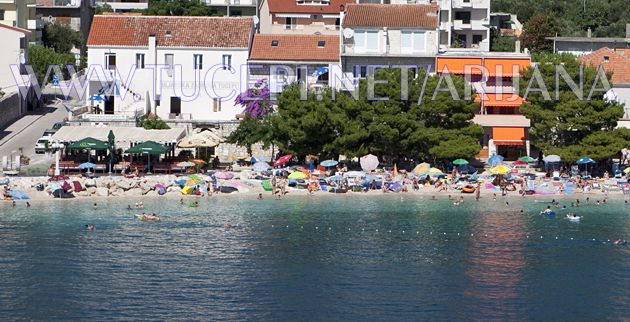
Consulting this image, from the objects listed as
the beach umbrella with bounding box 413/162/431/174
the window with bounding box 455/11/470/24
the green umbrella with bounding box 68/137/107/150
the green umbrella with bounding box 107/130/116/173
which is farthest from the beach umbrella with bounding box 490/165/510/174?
the window with bounding box 455/11/470/24

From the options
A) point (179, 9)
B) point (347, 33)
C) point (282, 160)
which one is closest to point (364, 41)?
point (347, 33)

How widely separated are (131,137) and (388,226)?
20336 mm

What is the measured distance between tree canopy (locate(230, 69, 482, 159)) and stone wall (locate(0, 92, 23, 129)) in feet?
64.4

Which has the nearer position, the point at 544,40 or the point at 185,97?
the point at 185,97

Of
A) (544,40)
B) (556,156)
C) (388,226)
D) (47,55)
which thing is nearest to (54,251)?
(388,226)

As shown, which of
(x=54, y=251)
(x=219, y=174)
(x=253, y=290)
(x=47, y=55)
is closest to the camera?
(x=253, y=290)

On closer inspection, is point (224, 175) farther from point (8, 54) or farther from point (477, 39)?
point (477, 39)

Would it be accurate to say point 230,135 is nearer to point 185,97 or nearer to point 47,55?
point 185,97

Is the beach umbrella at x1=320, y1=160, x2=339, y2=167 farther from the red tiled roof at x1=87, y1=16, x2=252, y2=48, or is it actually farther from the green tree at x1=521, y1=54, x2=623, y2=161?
the red tiled roof at x1=87, y1=16, x2=252, y2=48

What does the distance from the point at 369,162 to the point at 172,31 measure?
19.7 m

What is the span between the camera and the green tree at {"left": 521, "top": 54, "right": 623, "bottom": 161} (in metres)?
84.4

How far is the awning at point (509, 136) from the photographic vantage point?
89.8 m

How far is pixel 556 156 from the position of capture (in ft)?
276

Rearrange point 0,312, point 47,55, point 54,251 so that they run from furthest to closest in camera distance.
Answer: point 47,55 < point 54,251 < point 0,312
